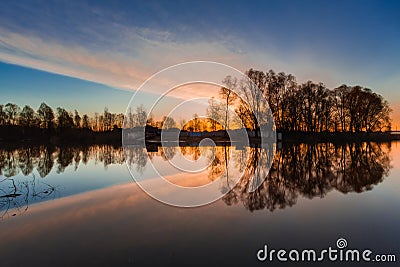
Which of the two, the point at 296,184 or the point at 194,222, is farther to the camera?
the point at 296,184

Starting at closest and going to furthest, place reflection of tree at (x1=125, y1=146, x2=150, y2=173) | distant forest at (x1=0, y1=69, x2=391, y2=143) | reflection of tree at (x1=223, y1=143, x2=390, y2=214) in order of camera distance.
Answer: reflection of tree at (x1=223, y1=143, x2=390, y2=214)
reflection of tree at (x1=125, y1=146, x2=150, y2=173)
distant forest at (x1=0, y1=69, x2=391, y2=143)

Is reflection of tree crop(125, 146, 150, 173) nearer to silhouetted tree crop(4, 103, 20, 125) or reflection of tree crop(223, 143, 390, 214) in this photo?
reflection of tree crop(223, 143, 390, 214)

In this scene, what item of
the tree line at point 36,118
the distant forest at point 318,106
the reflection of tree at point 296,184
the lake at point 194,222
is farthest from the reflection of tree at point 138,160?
the tree line at point 36,118

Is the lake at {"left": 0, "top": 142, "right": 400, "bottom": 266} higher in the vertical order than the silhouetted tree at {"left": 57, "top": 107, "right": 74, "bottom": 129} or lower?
lower

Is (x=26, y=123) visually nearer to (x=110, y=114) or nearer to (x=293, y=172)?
(x=110, y=114)

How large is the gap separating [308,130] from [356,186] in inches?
1812

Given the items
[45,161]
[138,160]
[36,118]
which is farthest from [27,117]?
[138,160]

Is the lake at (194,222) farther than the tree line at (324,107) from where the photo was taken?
No

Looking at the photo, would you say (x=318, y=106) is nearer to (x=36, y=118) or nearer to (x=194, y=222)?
(x=194, y=222)

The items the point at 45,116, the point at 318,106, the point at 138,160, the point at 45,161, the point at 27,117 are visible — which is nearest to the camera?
the point at 138,160

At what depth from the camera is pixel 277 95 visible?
4750 centimetres

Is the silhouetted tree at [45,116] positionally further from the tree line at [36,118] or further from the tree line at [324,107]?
the tree line at [324,107]

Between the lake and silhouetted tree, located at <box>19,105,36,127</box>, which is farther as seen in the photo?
silhouetted tree, located at <box>19,105,36,127</box>

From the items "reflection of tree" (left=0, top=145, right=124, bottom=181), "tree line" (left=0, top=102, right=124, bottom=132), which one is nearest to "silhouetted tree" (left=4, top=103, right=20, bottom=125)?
"tree line" (left=0, top=102, right=124, bottom=132)
